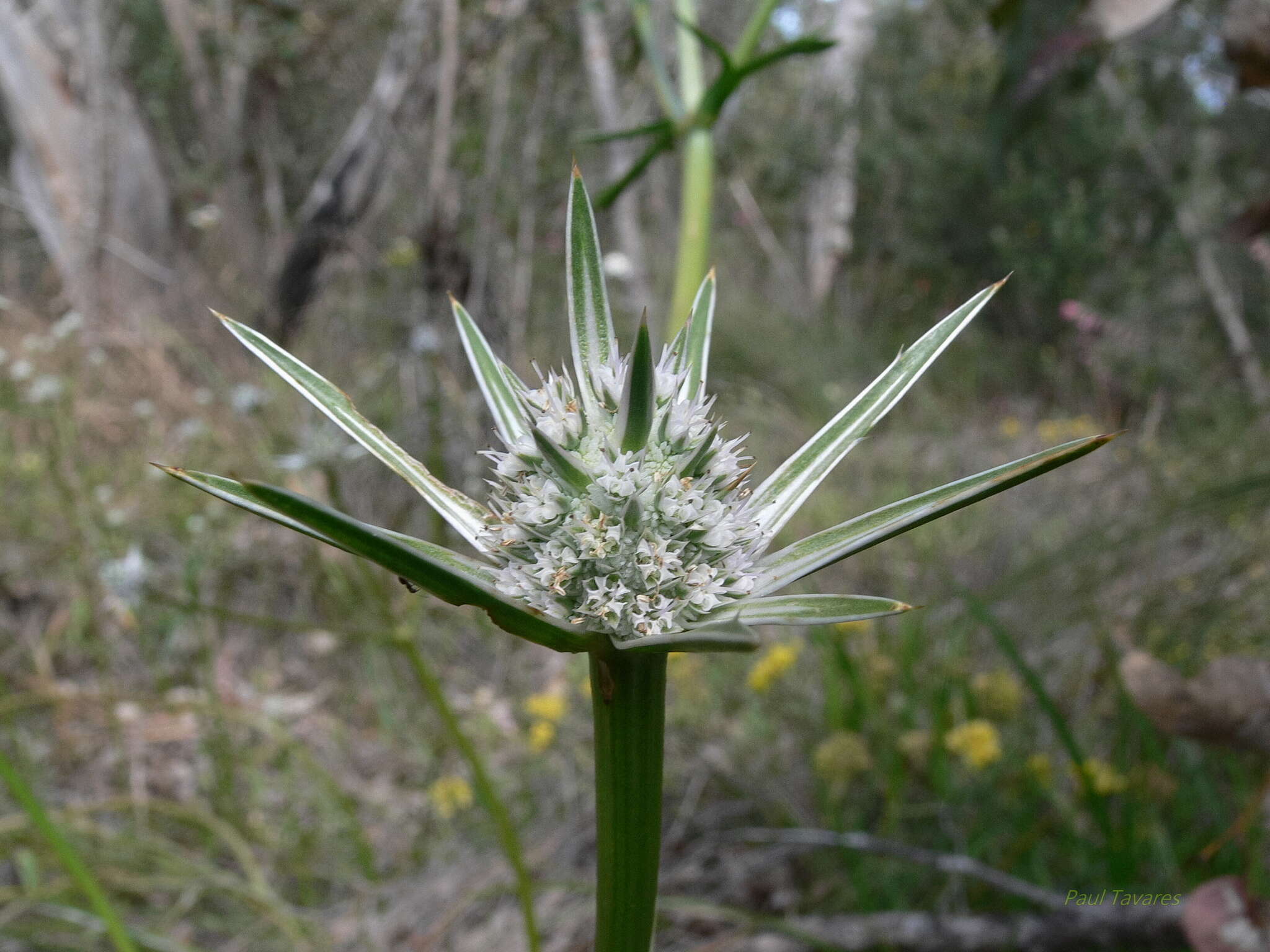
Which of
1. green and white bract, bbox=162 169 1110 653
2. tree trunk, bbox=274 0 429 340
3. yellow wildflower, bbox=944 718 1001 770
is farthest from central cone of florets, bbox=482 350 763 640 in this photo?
tree trunk, bbox=274 0 429 340

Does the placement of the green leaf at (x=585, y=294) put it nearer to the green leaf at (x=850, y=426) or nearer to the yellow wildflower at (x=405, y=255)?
the green leaf at (x=850, y=426)

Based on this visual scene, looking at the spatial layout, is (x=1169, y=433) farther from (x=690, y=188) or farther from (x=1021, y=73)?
(x=690, y=188)

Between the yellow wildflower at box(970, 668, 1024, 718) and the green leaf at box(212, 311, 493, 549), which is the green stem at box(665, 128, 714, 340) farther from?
the yellow wildflower at box(970, 668, 1024, 718)

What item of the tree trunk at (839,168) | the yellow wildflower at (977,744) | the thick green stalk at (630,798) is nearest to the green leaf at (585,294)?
the thick green stalk at (630,798)

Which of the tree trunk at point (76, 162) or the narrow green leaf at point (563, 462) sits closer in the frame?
the narrow green leaf at point (563, 462)

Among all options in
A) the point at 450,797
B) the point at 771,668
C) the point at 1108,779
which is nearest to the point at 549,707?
the point at 450,797
